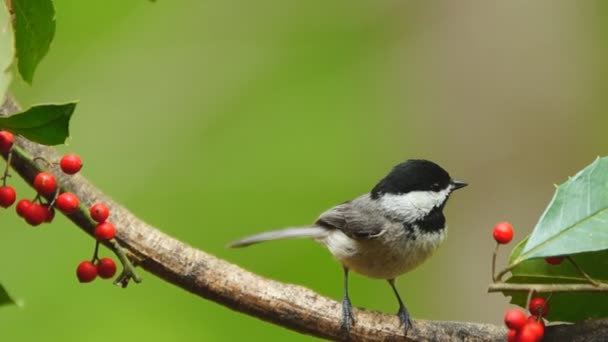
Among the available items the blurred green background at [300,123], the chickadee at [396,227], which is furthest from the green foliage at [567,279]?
the blurred green background at [300,123]

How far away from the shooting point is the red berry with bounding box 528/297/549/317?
81.6 inches

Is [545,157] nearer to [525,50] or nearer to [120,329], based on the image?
[525,50]

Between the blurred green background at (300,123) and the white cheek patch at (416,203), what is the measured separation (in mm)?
1360

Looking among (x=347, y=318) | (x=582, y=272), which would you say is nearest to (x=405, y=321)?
(x=347, y=318)

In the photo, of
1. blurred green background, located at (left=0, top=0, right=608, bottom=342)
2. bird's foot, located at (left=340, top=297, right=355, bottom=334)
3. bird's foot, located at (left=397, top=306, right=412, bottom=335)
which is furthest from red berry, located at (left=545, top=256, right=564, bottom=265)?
blurred green background, located at (left=0, top=0, right=608, bottom=342)

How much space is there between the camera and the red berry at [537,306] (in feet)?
6.80

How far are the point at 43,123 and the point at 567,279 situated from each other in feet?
4.33

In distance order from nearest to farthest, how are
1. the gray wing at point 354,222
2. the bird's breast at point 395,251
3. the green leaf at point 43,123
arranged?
1. the green leaf at point 43,123
2. the bird's breast at point 395,251
3. the gray wing at point 354,222

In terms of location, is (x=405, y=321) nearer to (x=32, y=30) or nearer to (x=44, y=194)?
(x=44, y=194)

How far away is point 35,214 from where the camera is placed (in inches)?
74.7

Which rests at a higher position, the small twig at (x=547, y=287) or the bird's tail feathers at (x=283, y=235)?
the small twig at (x=547, y=287)

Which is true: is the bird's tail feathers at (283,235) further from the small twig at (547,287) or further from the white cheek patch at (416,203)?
the small twig at (547,287)

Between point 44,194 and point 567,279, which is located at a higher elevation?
point 567,279

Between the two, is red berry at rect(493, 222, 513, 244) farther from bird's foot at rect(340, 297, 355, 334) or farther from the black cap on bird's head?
the black cap on bird's head
